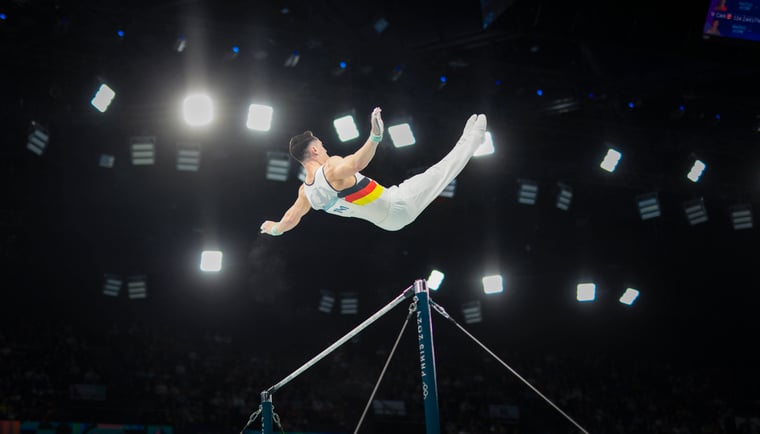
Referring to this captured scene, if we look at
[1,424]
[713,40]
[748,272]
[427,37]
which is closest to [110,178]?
[1,424]

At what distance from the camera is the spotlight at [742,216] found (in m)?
13.8

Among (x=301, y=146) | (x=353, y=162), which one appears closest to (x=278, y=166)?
(x=301, y=146)

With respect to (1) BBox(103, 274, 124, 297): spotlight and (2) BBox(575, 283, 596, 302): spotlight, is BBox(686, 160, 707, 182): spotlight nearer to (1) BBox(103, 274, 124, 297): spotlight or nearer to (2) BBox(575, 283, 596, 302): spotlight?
(2) BBox(575, 283, 596, 302): spotlight

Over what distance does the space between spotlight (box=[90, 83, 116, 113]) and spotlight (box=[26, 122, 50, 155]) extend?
1.30m

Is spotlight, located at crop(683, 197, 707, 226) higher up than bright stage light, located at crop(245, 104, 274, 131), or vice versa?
bright stage light, located at crop(245, 104, 274, 131)

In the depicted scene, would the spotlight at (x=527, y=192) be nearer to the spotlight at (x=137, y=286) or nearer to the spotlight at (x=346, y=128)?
the spotlight at (x=346, y=128)

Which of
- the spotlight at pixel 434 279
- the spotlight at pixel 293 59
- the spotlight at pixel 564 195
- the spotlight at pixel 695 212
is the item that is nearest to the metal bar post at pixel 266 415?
the spotlight at pixel 293 59

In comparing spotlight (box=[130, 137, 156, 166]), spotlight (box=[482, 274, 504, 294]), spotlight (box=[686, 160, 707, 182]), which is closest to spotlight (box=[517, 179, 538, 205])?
spotlight (box=[482, 274, 504, 294])

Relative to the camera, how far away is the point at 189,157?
1089 centimetres

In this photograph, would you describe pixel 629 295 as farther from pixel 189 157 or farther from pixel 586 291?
pixel 189 157

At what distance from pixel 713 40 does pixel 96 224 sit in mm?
12245

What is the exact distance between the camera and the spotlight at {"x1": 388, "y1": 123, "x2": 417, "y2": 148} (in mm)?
10266

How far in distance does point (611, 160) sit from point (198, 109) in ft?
23.4

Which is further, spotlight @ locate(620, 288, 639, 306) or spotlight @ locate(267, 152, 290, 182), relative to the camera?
spotlight @ locate(620, 288, 639, 306)
